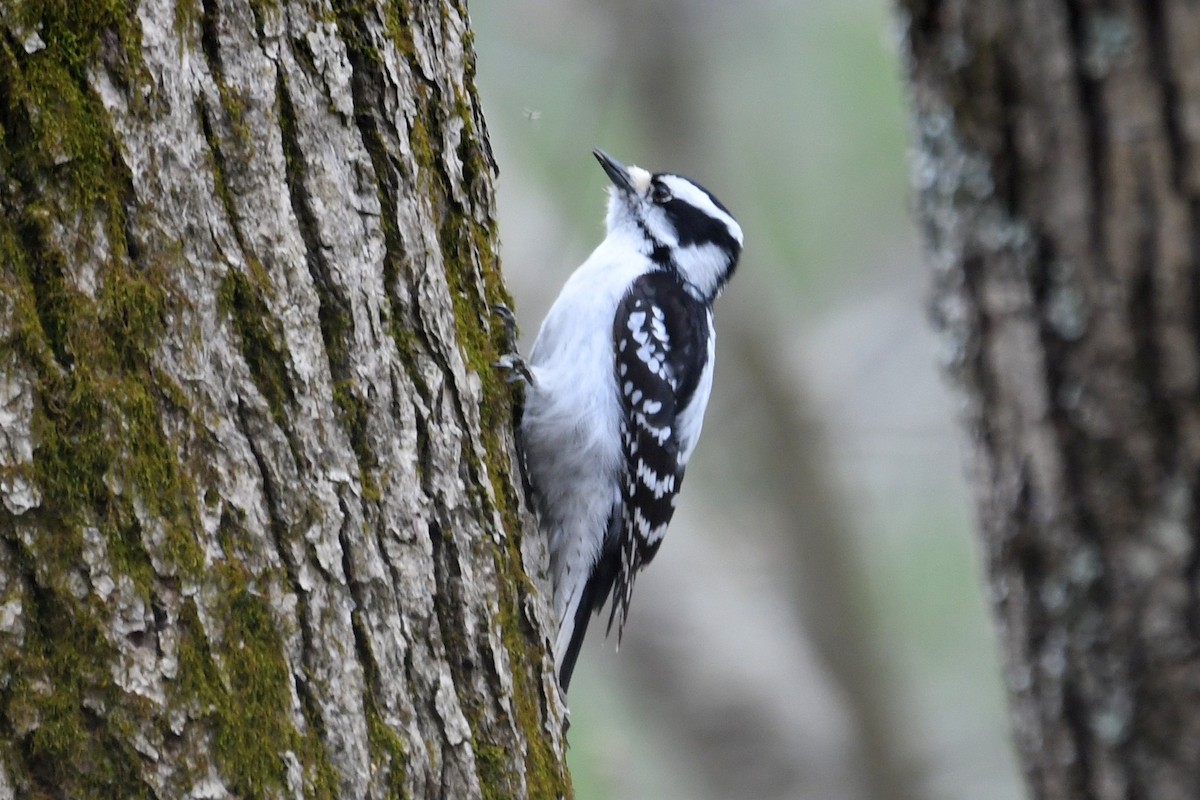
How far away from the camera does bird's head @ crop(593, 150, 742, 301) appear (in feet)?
17.1

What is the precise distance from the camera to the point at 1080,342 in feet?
6.36

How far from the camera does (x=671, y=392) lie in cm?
460

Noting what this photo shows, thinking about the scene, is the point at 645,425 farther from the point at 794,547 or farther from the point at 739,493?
the point at 739,493

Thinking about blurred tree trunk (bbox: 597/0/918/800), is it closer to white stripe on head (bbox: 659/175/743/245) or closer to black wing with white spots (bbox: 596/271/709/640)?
white stripe on head (bbox: 659/175/743/245)

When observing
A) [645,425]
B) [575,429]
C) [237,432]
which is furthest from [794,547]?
[237,432]

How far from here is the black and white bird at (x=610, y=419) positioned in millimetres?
4164

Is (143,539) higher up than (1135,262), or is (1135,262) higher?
(1135,262)

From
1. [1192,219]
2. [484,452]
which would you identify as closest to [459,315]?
[484,452]

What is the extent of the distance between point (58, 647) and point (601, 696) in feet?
29.6

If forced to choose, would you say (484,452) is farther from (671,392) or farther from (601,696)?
(601,696)

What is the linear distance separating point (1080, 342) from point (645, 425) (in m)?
2.61

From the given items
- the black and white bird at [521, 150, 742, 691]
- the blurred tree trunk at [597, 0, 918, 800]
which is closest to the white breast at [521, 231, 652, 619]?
the black and white bird at [521, 150, 742, 691]

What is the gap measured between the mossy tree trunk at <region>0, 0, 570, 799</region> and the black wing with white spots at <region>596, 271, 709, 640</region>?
1.78 meters

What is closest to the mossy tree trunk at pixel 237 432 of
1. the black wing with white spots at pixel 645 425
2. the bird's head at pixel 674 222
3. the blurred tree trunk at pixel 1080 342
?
the blurred tree trunk at pixel 1080 342
